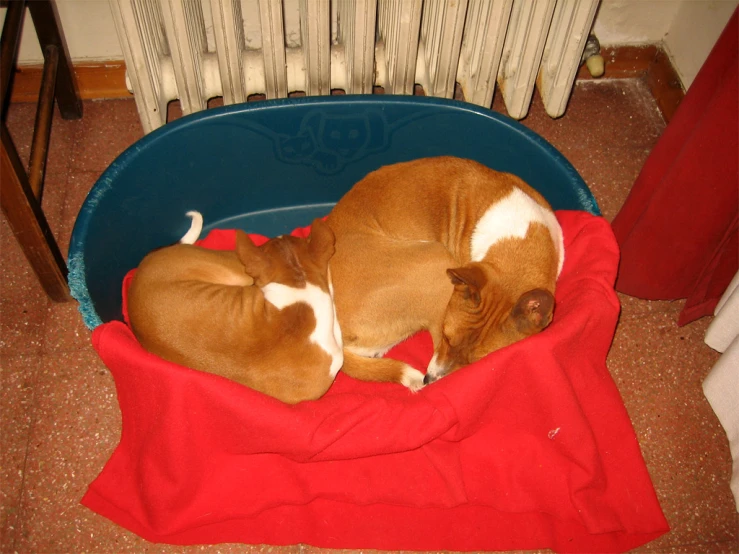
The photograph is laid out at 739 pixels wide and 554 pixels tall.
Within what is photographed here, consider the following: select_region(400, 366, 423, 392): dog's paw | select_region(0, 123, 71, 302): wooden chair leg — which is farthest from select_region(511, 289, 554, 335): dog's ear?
select_region(0, 123, 71, 302): wooden chair leg

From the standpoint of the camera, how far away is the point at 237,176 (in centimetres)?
332

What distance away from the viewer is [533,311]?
2195 millimetres

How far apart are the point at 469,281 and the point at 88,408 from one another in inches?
71.4

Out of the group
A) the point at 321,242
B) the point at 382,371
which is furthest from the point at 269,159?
the point at 382,371

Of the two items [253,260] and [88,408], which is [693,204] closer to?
[253,260]

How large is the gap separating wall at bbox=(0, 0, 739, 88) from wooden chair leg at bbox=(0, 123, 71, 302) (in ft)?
4.28

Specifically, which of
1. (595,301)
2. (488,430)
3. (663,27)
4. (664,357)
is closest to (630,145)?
(663,27)

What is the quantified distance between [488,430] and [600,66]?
2357 mm

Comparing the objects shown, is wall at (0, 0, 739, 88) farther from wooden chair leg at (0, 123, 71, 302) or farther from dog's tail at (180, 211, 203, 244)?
wooden chair leg at (0, 123, 71, 302)

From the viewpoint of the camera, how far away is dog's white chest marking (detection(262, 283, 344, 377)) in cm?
245

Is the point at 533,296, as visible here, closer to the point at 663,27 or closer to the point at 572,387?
the point at 572,387

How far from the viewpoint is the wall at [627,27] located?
344 centimetres

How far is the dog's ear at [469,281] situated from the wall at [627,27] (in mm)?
1986

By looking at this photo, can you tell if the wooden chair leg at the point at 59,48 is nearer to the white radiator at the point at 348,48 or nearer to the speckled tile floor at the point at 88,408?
the speckled tile floor at the point at 88,408
